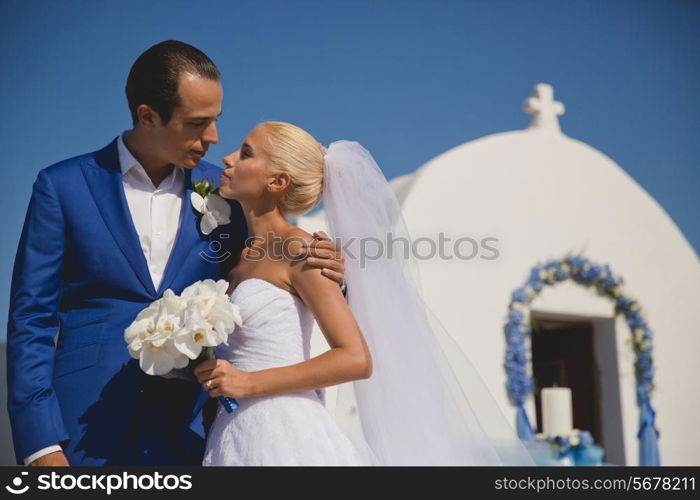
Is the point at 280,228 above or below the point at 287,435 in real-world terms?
above

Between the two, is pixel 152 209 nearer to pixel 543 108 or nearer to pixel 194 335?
pixel 194 335

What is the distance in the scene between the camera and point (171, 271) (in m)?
2.93

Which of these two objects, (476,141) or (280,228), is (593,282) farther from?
(280,228)

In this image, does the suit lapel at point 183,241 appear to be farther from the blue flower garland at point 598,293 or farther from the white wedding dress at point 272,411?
the blue flower garland at point 598,293

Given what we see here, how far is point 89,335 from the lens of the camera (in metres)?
2.82

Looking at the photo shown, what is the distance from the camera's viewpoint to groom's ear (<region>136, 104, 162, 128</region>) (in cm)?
301

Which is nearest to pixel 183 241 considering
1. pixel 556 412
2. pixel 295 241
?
pixel 295 241

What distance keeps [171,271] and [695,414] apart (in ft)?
29.5

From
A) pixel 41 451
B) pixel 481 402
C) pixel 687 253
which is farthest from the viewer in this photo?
pixel 687 253

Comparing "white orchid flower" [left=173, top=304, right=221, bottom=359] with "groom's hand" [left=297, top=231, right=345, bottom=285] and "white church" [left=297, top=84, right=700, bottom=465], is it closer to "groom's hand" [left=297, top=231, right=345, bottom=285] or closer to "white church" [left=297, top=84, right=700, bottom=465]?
"groom's hand" [left=297, top=231, right=345, bottom=285]

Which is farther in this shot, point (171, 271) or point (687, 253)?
point (687, 253)

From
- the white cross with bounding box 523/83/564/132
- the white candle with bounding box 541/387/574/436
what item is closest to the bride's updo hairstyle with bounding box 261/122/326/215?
the white candle with bounding box 541/387/574/436

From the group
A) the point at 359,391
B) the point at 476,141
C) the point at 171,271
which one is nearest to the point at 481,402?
the point at 359,391

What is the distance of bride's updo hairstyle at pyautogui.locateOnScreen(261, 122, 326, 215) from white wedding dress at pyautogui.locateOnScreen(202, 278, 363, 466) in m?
0.37
